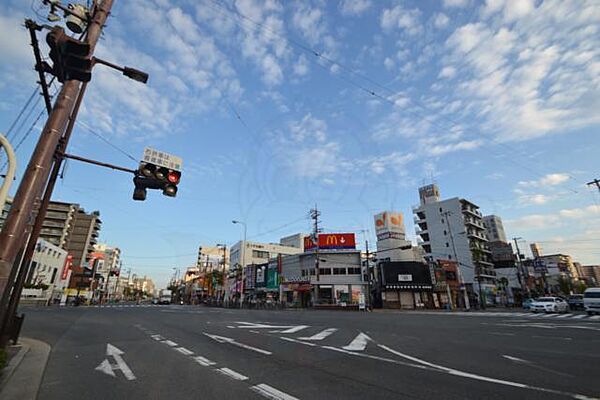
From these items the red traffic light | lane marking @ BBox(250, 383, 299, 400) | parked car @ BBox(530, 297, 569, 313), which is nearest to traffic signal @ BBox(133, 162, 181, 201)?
the red traffic light

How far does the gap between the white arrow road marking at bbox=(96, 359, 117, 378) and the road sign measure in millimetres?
4513

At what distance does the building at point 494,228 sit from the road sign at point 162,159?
83.7 metres

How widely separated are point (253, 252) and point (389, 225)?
34943mm

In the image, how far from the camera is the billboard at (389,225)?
61844 millimetres

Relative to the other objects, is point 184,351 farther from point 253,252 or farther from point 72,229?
point 72,229

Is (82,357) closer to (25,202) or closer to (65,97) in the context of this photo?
(25,202)

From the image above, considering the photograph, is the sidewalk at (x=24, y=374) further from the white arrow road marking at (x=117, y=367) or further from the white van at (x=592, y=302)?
the white van at (x=592, y=302)

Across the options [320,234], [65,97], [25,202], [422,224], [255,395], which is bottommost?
[255,395]

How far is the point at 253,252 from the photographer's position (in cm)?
7700

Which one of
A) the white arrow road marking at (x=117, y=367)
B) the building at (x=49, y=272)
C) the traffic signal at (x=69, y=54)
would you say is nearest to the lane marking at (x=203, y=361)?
the white arrow road marking at (x=117, y=367)

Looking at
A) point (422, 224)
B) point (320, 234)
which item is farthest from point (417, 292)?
point (422, 224)

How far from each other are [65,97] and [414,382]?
7115 mm

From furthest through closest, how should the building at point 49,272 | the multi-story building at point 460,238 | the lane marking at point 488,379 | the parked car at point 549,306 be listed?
1. the multi-story building at point 460,238
2. the building at point 49,272
3. the parked car at point 549,306
4. the lane marking at point 488,379

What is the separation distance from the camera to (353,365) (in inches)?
236
